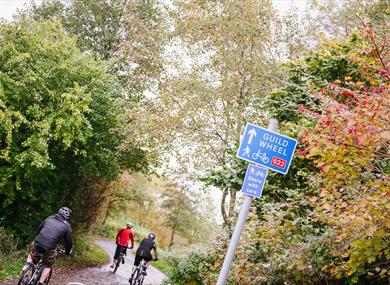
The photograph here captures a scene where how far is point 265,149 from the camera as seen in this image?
4742mm

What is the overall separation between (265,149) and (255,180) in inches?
15.1

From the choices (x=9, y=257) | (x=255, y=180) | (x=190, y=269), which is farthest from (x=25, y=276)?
(x=190, y=269)

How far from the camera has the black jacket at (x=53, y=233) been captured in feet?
26.9

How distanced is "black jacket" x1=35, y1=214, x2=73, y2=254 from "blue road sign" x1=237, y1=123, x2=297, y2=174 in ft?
16.8

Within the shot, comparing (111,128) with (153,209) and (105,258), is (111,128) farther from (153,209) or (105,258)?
(153,209)

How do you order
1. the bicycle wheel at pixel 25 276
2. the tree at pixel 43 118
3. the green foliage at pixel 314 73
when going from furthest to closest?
1. the tree at pixel 43 118
2. the green foliage at pixel 314 73
3. the bicycle wheel at pixel 25 276

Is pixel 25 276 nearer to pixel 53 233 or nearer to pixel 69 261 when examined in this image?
pixel 53 233

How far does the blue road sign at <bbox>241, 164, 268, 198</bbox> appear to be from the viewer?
4.74 m

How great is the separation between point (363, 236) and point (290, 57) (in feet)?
38.9

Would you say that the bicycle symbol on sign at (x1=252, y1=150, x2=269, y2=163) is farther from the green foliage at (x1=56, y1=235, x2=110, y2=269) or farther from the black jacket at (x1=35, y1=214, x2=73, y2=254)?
the green foliage at (x1=56, y1=235, x2=110, y2=269)

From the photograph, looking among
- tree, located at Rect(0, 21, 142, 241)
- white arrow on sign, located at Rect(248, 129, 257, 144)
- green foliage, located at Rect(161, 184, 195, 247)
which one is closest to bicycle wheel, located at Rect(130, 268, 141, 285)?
tree, located at Rect(0, 21, 142, 241)

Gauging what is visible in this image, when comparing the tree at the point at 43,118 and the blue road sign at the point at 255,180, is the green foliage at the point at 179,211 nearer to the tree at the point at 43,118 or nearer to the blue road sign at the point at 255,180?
the tree at the point at 43,118

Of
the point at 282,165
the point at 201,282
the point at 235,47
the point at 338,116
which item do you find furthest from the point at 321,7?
the point at 282,165

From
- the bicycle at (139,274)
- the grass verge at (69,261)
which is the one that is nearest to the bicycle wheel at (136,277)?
the bicycle at (139,274)
